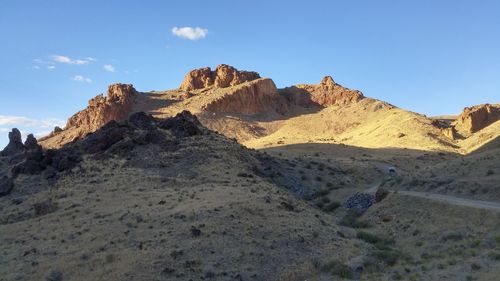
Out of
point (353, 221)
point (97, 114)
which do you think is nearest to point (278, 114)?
point (97, 114)

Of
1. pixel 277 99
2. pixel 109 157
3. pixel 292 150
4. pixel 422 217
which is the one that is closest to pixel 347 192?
pixel 422 217

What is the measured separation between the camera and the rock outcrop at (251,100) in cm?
11175

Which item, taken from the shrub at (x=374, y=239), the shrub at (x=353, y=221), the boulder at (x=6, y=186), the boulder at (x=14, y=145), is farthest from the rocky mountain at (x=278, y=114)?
the shrub at (x=374, y=239)

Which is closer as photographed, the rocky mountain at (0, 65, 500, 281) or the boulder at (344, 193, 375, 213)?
the rocky mountain at (0, 65, 500, 281)

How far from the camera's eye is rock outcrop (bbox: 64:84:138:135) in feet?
334

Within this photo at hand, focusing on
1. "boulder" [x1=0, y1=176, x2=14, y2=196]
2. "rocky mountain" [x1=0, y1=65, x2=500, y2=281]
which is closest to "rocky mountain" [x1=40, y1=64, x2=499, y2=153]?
"rocky mountain" [x1=0, y1=65, x2=500, y2=281]

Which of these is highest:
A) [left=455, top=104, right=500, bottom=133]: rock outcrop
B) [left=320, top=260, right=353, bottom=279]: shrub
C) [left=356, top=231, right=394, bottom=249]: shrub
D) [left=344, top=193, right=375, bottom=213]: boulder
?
[left=455, top=104, right=500, bottom=133]: rock outcrop

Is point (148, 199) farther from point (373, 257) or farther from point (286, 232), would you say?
point (373, 257)

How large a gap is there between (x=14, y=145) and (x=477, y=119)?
74.4m

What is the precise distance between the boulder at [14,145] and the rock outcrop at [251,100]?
4915cm

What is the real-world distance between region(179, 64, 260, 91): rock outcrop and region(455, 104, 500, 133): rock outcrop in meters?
49.8

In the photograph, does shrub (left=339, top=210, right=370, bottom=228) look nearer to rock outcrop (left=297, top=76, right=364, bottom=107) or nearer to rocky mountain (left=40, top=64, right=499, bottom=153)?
rocky mountain (left=40, top=64, right=499, bottom=153)

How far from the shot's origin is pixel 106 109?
10231cm

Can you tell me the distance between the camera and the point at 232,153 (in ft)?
154
